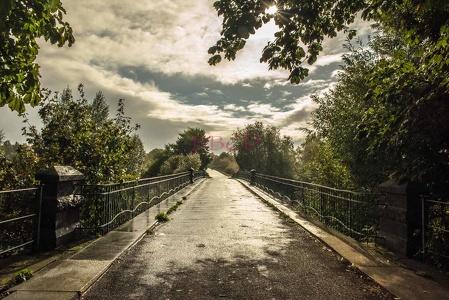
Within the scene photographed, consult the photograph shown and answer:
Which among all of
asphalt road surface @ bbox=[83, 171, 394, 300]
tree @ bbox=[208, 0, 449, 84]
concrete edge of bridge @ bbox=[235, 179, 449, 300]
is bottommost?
asphalt road surface @ bbox=[83, 171, 394, 300]

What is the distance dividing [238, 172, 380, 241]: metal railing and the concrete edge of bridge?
0.61m

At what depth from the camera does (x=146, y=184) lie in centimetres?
1184

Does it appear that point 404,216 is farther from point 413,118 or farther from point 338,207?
point 338,207

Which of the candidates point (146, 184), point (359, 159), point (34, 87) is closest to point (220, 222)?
point (146, 184)

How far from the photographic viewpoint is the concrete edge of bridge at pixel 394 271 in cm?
405

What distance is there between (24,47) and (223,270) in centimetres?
466

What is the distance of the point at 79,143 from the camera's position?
359 inches

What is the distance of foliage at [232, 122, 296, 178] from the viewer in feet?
209

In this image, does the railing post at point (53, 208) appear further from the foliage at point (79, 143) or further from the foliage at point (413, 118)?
the foliage at point (413, 118)

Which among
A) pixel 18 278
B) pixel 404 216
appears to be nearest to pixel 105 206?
pixel 18 278

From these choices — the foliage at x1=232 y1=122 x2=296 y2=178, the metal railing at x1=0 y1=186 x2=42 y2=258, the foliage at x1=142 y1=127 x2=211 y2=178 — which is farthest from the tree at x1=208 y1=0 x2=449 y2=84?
the foliage at x1=142 y1=127 x2=211 y2=178

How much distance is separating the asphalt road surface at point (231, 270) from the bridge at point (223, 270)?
1cm

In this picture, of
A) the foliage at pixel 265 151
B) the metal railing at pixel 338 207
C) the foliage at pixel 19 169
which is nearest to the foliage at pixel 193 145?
the foliage at pixel 265 151

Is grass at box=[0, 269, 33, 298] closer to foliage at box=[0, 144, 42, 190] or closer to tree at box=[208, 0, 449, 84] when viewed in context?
foliage at box=[0, 144, 42, 190]
